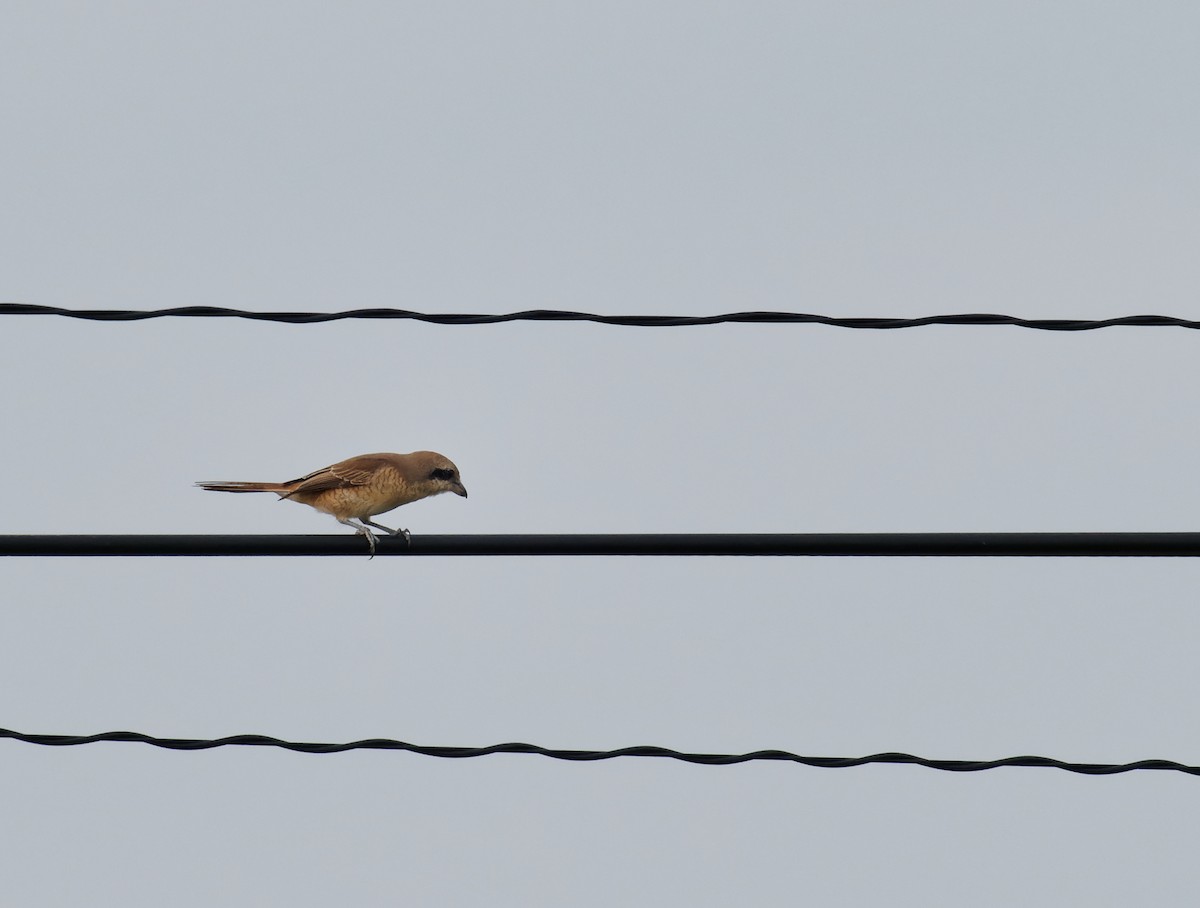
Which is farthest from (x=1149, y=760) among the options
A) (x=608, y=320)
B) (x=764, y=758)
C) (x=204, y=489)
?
(x=204, y=489)

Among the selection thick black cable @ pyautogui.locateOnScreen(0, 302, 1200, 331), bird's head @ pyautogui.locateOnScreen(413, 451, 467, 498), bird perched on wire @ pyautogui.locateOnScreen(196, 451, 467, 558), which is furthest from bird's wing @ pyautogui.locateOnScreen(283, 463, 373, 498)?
thick black cable @ pyautogui.locateOnScreen(0, 302, 1200, 331)

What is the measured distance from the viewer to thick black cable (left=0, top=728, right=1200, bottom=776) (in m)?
6.14

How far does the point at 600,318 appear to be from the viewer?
6.28 meters

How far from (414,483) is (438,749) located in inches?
173

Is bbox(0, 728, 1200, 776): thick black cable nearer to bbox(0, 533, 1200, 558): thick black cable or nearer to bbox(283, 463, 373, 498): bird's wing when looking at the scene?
bbox(0, 533, 1200, 558): thick black cable

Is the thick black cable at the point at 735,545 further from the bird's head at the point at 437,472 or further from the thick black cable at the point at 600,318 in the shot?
the bird's head at the point at 437,472

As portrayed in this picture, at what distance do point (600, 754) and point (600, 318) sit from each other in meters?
1.60

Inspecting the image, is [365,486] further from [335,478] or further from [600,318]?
[600,318]

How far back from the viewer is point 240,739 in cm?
613

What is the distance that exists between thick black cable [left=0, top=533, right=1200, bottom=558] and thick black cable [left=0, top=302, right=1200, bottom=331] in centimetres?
80

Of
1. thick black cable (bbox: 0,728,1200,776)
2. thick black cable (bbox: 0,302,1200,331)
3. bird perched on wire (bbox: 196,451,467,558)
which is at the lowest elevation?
thick black cable (bbox: 0,728,1200,776)

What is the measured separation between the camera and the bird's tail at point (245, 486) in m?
9.38

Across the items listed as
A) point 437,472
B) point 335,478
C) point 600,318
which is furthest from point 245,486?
point 600,318

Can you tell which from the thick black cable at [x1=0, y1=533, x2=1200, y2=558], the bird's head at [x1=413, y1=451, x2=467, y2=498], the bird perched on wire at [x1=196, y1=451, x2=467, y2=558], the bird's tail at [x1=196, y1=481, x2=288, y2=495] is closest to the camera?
the thick black cable at [x1=0, y1=533, x2=1200, y2=558]
